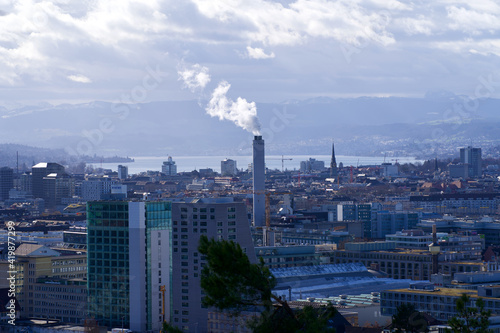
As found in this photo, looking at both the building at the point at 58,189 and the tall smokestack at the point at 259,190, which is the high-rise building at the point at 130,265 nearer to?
the tall smokestack at the point at 259,190

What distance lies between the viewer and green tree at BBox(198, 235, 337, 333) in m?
14.0

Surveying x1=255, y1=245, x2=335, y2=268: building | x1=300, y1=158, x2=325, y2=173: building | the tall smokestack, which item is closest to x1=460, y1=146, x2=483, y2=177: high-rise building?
x1=300, y1=158, x2=325, y2=173: building

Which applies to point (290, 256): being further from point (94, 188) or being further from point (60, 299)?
point (94, 188)

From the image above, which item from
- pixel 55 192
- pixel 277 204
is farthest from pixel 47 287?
pixel 55 192

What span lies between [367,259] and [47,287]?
14.2m

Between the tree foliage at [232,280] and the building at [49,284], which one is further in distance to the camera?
the building at [49,284]

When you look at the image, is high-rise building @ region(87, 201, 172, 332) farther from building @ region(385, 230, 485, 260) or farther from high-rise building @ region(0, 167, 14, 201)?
high-rise building @ region(0, 167, 14, 201)

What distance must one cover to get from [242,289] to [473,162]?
432 feet

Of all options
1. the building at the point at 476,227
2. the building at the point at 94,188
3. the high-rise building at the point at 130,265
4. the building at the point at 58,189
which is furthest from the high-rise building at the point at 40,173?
the high-rise building at the point at 130,265

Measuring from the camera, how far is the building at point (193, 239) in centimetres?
3123

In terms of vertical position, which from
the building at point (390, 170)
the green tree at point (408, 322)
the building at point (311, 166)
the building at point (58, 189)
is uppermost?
the building at point (311, 166)

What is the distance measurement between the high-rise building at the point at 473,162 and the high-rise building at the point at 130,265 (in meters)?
109

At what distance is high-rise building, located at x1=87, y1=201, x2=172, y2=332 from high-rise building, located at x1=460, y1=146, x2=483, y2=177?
10856cm

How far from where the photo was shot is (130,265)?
3244 cm
